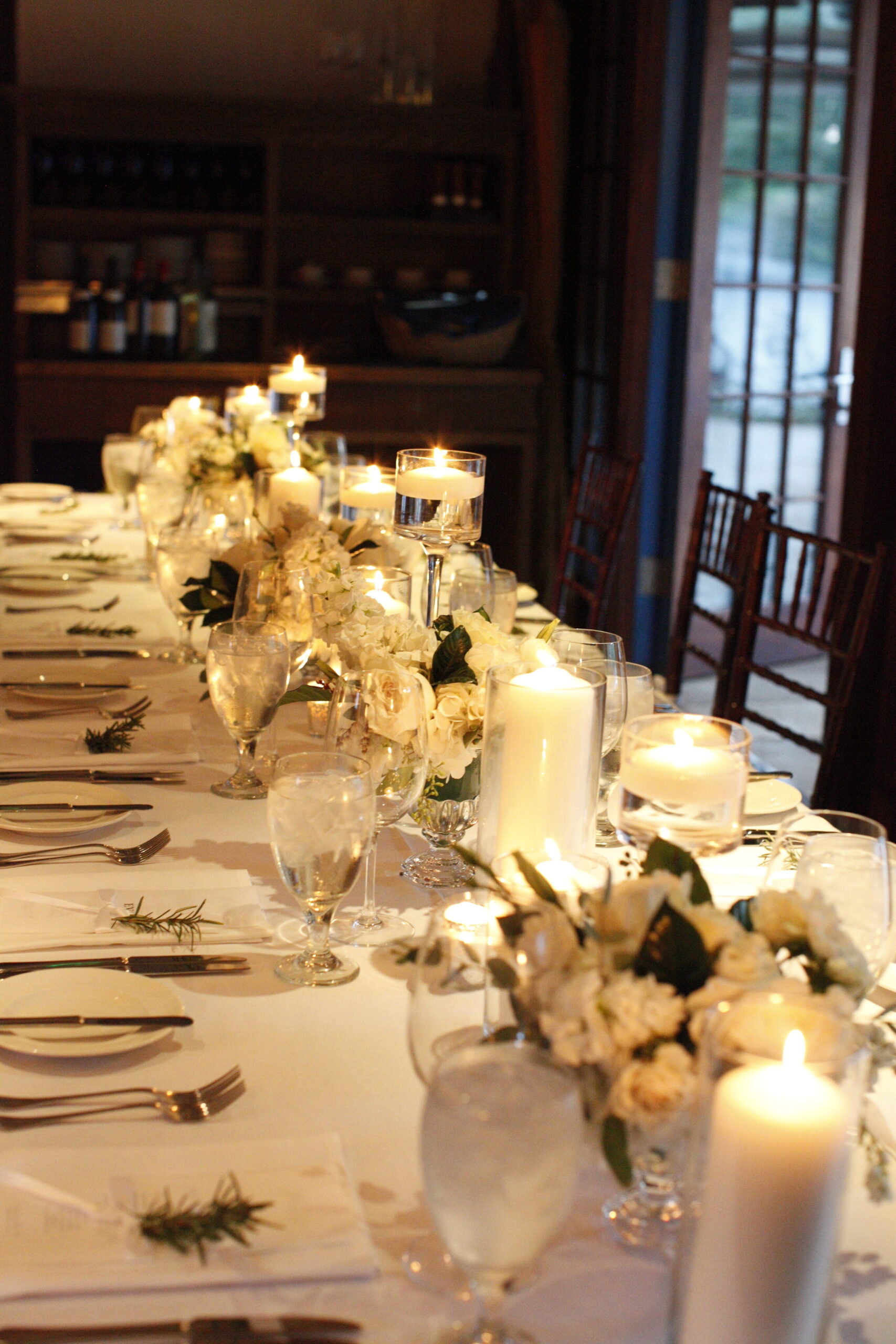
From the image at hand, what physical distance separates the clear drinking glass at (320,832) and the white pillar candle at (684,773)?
0.65 ft

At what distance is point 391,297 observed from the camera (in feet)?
16.3

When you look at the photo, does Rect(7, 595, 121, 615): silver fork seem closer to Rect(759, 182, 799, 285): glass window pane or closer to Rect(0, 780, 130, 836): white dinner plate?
Rect(0, 780, 130, 836): white dinner plate

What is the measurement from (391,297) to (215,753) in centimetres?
362

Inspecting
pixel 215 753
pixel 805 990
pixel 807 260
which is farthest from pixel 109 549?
pixel 807 260

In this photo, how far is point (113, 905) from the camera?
1189mm

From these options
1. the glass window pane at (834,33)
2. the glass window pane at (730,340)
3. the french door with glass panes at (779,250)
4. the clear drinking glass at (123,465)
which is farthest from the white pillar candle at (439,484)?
the glass window pane at (834,33)

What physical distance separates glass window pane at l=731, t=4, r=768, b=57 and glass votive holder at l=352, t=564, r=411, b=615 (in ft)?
11.6

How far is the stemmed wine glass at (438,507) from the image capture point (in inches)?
64.8

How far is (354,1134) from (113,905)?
1.25ft

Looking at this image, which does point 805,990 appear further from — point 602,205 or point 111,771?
point 602,205

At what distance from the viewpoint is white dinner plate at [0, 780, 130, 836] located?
53.3 inches

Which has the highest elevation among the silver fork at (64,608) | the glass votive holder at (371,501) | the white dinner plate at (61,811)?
the glass votive holder at (371,501)

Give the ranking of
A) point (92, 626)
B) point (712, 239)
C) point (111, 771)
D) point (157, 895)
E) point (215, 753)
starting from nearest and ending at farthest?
point (157, 895) → point (111, 771) → point (215, 753) → point (92, 626) → point (712, 239)

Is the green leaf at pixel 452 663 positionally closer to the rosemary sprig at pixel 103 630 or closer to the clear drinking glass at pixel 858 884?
the clear drinking glass at pixel 858 884
